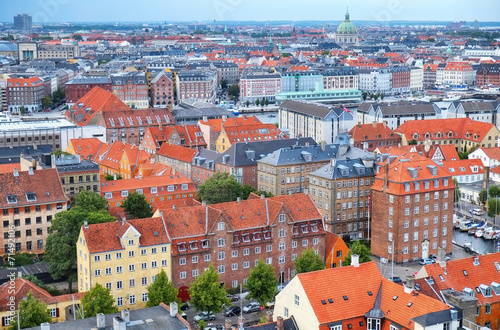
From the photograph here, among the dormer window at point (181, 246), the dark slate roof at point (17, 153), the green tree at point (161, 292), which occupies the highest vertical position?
the dark slate roof at point (17, 153)

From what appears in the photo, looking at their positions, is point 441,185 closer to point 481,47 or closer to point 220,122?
point 220,122

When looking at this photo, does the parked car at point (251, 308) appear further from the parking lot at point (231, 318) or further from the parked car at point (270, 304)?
the parked car at point (270, 304)

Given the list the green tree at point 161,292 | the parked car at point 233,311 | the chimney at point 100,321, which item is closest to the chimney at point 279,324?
the chimney at point 100,321

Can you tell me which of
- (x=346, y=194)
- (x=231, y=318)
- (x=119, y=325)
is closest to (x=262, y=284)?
(x=231, y=318)

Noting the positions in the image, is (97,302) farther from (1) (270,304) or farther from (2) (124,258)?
(1) (270,304)

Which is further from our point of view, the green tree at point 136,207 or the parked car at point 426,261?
the green tree at point 136,207

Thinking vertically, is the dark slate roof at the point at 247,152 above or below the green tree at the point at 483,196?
above
